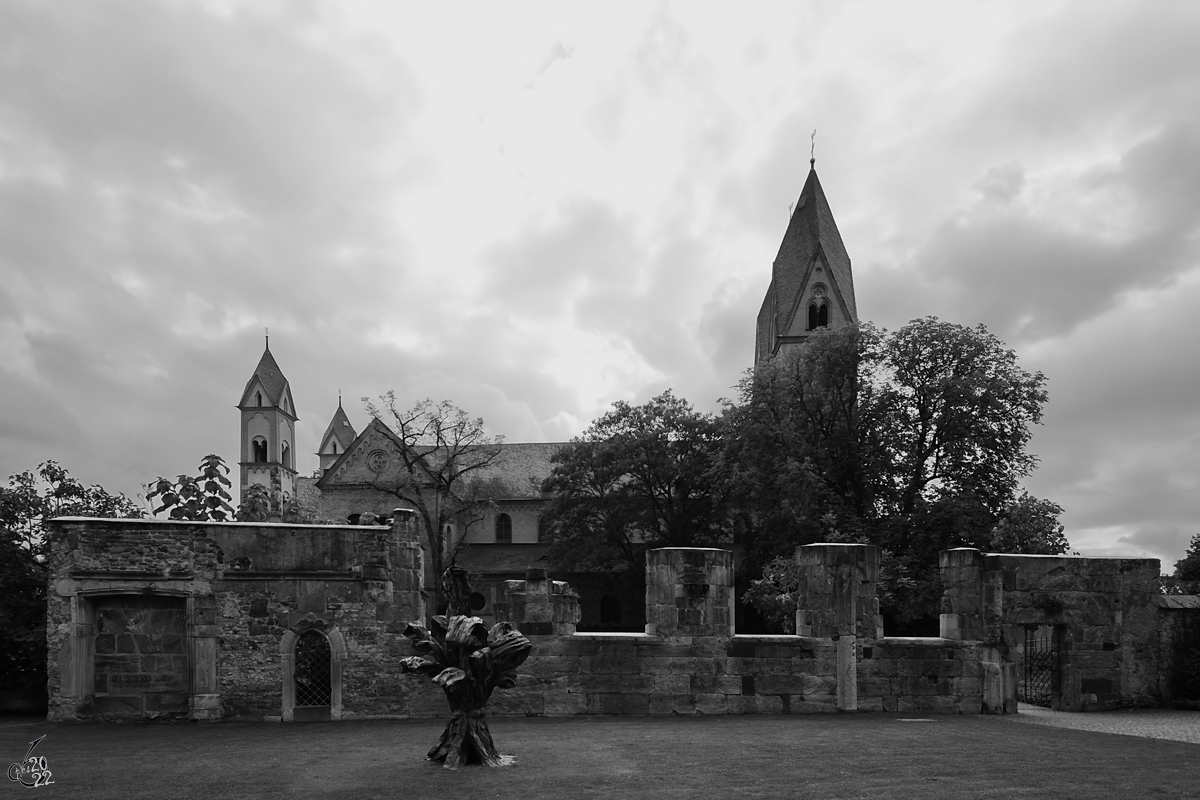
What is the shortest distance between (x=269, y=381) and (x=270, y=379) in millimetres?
349

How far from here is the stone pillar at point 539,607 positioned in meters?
14.2

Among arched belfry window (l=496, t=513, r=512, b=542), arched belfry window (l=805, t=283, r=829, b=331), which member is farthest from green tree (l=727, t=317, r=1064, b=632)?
arched belfry window (l=496, t=513, r=512, b=542)

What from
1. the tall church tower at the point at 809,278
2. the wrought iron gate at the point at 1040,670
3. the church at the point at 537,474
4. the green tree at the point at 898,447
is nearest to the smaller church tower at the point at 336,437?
the church at the point at 537,474

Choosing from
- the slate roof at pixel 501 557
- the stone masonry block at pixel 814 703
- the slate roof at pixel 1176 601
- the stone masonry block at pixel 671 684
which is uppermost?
the slate roof at pixel 1176 601

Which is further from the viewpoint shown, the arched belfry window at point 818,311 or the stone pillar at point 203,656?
the arched belfry window at point 818,311

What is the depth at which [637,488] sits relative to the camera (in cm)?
4144

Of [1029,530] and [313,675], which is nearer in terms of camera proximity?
[313,675]

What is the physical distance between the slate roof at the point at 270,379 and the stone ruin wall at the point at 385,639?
185 feet

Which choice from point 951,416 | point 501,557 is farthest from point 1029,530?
point 501,557

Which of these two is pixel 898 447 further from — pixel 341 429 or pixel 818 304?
pixel 341 429

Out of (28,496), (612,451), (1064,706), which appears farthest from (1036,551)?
(28,496)

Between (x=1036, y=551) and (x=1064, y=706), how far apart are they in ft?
39.8

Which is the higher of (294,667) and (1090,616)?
(1090,616)

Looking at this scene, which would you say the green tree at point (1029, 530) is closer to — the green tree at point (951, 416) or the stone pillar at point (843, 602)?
the green tree at point (951, 416)
